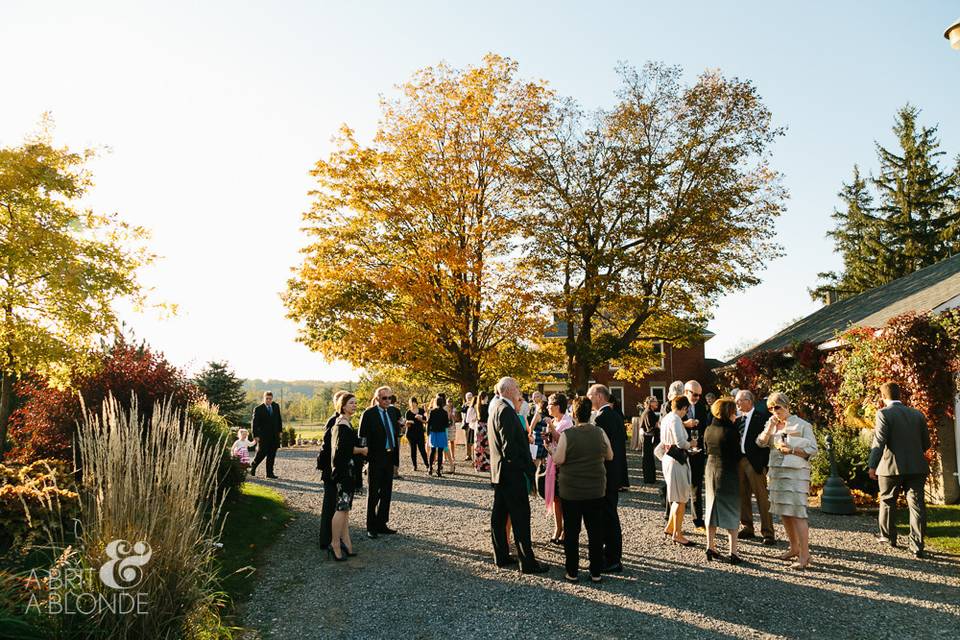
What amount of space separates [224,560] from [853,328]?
38.6ft

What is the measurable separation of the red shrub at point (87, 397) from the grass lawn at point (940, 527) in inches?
404

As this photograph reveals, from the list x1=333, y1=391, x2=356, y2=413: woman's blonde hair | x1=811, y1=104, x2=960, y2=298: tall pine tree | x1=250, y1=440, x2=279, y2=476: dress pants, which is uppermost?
x1=811, y1=104, x2=960, y2=298: tall pine tree

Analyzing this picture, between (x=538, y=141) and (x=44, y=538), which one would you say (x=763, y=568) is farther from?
(x=538, y=141)

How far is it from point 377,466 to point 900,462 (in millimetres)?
6419

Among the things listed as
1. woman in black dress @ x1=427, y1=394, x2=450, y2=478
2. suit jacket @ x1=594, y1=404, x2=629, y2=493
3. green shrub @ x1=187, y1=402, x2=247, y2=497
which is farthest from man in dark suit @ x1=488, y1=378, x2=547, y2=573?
woman in black dress @ x1=427, y1=394, x2=450, y2=478

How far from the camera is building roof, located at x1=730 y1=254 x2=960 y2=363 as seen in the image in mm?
12266

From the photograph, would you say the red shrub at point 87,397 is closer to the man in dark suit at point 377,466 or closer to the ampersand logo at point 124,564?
the man in dark suit at point 377,466

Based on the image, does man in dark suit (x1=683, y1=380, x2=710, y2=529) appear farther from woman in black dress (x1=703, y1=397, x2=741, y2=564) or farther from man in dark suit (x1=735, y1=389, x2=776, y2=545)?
woman in black dress (x1=703, y1=397, x2=741, y2=564)

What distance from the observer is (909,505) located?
23.6 ft

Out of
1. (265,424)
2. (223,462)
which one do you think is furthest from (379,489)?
(265,424)

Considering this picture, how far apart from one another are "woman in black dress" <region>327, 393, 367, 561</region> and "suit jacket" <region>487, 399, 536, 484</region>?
167 centimetres

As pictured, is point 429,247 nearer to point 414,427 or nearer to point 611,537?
point 414,427

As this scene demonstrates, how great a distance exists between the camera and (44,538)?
5598mm

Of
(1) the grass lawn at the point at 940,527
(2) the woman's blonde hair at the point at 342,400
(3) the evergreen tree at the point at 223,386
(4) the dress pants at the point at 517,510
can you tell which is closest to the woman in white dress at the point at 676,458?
(4) the dress pants at the point at 517,510
